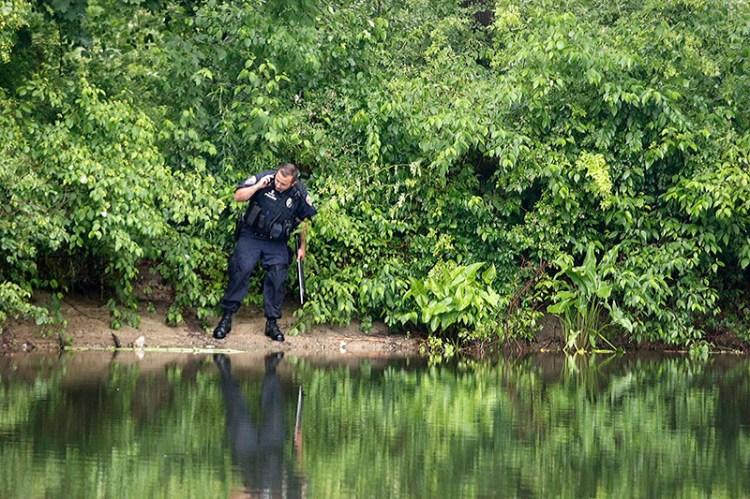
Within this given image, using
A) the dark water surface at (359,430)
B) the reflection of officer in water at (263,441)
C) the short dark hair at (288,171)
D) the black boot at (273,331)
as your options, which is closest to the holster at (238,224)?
the short dark hair at (288,171)

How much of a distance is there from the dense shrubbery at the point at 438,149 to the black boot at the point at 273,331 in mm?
411

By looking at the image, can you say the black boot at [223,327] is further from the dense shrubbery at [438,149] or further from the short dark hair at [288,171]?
the short dark hair at [288,171]

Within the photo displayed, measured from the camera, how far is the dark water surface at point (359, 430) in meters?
6.77

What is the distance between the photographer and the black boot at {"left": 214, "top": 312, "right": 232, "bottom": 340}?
48.4 feet

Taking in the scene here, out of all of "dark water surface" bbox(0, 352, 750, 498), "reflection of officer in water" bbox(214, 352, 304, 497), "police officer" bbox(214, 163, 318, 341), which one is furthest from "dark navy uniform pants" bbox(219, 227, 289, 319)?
"reflection of officer in water" bbox(214, 352, 304, 497)

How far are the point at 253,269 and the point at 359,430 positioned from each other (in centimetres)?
648

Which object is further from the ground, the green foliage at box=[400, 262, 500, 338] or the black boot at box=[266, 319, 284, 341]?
the green foliage at box=[400, 262, 500, 338]

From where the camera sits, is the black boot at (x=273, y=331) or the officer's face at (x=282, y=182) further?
the black boot at (x=273, y=331)

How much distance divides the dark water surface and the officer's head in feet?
6.92

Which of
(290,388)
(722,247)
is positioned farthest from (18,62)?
(722,247)

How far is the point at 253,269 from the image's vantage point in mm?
14945

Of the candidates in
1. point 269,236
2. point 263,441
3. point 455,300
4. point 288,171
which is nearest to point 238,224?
point 269,236

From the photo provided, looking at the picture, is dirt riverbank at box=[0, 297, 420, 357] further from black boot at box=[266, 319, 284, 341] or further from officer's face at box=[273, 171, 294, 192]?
officer's face at box=[273, 171, 294, 192]

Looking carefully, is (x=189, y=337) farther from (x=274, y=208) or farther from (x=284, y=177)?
(x=284, y=177)
